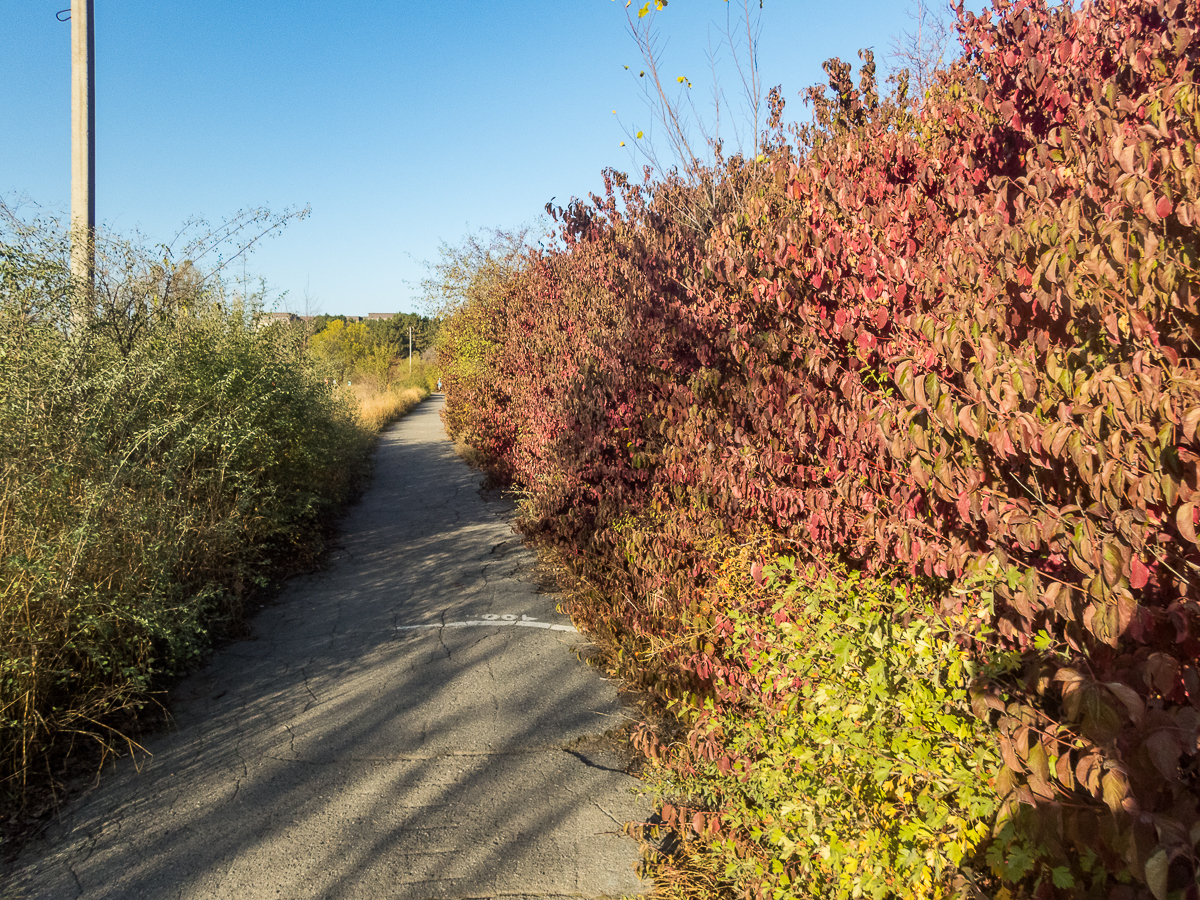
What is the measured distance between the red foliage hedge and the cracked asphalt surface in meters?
0.90

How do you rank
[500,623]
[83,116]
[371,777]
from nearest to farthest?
[371,777] < [500,623] < [83,116]

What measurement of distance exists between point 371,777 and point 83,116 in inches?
332

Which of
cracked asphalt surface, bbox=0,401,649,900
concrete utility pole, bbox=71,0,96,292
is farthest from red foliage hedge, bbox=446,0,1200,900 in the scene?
concrete utility pole, bbox=71,0,96,292

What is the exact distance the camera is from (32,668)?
372cm

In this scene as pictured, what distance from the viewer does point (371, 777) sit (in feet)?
12.3

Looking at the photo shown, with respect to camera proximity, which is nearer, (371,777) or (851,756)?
(851,756)

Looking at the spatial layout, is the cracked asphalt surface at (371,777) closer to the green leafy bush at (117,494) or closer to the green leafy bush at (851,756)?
the green leafy bush at (117,494)

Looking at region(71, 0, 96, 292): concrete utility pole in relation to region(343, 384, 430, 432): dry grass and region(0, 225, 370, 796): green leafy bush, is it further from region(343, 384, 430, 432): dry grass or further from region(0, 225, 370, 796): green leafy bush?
region(343, 384, 430, 432): dry grass

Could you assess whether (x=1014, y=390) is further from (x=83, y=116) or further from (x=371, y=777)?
(x=83, y=116)

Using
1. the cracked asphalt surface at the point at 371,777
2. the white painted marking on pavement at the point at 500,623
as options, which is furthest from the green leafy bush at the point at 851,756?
the white painted marking on pavement at the point at 500,623

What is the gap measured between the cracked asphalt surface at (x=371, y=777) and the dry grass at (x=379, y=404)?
1378 centimetres

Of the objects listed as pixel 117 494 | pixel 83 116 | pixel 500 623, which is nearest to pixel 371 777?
pixel 500 623

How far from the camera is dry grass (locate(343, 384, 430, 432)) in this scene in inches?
844

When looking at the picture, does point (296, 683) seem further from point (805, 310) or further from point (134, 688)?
point (805, 310)
